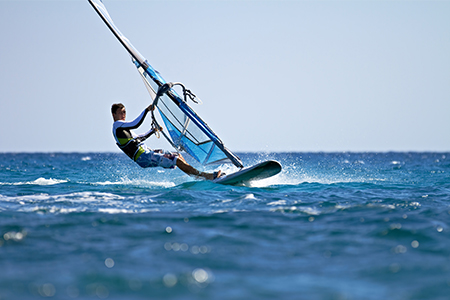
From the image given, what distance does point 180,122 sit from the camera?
10891 millimetres

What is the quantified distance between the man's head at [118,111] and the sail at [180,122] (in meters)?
0.87

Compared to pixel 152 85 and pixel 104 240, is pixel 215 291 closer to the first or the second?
pixel 104 240

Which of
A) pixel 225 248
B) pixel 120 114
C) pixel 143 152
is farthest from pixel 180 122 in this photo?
pixel 225 248

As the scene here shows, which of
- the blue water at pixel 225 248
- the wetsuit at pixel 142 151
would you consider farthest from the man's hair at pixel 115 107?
the blue water at pixel 225 248

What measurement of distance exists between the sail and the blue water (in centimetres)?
235

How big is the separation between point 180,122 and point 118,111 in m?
1.50

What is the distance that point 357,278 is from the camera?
3895mm

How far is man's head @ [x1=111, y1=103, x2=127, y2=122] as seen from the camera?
10.4m

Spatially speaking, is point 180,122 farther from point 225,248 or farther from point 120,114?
point 225,248

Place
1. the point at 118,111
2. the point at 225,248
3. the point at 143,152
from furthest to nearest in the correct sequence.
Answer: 1. the point at 143,152
2. the point at 118,111
3. the point at 225,248

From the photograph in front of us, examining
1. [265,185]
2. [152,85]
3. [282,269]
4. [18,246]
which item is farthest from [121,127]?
[282,269]

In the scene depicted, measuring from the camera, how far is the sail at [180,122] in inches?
408

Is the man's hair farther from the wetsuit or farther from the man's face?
the wetsuit

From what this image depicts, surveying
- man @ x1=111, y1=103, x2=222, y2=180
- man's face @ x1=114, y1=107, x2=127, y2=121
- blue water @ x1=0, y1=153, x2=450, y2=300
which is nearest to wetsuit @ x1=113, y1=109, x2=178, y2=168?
man @ x1=111, y1=103, x2=222, y2=180
